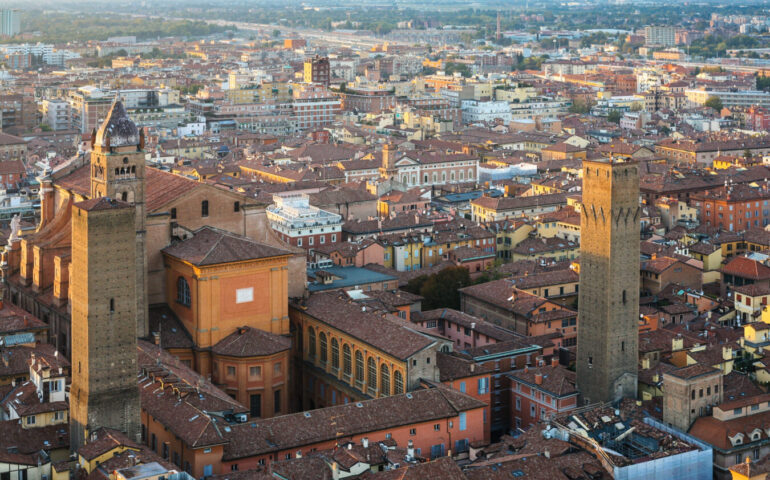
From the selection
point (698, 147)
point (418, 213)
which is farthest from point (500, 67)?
point (418, 213)

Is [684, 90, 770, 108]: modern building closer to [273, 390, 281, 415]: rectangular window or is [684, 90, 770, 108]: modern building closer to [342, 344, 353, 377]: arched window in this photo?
[342, 344, 353, 377]: arched window

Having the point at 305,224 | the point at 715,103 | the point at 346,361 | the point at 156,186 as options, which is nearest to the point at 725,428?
the point at 346,361

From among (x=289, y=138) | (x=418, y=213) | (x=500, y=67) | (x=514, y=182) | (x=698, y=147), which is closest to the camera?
(x=418, y=213)

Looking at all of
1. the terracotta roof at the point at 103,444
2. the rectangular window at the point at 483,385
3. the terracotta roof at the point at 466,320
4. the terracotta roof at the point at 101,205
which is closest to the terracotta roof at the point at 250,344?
the rectangular window at the point at 483,385

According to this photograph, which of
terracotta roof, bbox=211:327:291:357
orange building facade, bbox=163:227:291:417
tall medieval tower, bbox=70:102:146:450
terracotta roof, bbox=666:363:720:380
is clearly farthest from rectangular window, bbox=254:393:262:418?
terracotta roof, bbox=666:363:720:380

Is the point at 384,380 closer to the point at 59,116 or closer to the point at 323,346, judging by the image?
the point at 323,346

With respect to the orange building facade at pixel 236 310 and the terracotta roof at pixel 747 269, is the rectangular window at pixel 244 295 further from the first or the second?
the terracotta roof at pixel 747 269

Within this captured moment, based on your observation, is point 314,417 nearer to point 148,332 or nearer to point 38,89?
point 148,332
